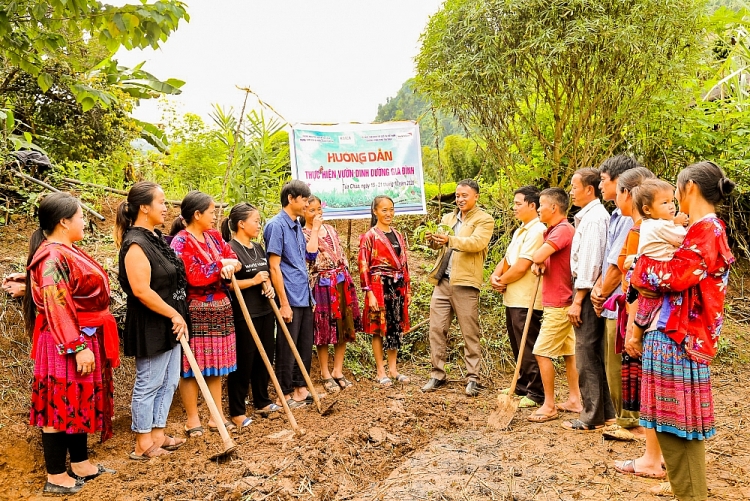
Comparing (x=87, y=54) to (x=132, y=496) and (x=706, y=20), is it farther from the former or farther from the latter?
(x=706, y=20)

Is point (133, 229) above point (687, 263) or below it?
above

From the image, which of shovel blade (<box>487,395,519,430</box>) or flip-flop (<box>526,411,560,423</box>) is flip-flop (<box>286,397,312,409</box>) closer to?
shovel blade (<box>487,395,519,430</box>)

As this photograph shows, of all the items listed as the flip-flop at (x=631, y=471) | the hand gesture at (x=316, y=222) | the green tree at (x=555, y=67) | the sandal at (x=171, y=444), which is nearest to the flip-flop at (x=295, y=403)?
the sandal at (x=171, y=444)

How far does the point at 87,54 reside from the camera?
749cm

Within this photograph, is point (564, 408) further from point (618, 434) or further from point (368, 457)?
point (368, 457)

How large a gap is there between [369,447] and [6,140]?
449cm

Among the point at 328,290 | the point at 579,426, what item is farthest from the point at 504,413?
the point at 328,290

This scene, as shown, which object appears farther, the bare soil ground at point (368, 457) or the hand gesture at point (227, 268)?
the hand gesture at point (227, 268)

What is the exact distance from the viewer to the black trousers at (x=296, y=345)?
4.67 metres

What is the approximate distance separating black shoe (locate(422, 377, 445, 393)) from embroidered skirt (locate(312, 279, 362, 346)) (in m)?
0.79

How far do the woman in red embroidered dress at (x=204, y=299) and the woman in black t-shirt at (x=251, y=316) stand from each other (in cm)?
20

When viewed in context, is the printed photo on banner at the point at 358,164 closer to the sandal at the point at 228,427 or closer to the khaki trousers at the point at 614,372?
the sandal at the point at 228,427

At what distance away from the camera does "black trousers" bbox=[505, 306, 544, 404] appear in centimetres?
480

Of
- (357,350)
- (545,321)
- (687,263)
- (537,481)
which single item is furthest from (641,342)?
(357,350)
